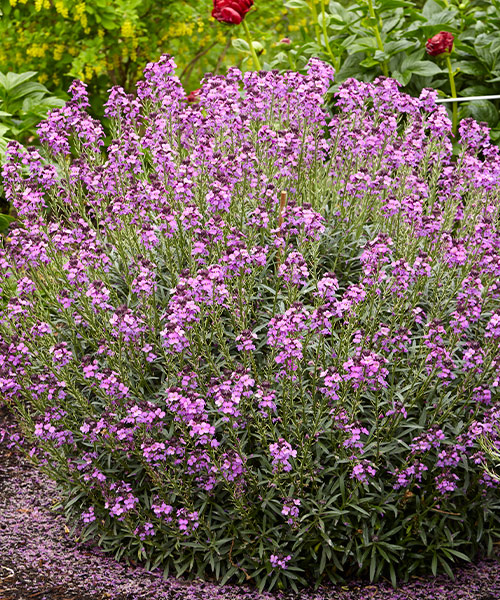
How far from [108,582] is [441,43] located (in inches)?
148

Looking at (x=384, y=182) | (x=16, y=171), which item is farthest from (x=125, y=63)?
(x=384, y=182)

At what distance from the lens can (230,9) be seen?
4305 mm

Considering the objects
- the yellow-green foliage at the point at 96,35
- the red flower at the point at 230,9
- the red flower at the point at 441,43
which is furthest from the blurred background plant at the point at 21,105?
the red flower at the point at 441,43

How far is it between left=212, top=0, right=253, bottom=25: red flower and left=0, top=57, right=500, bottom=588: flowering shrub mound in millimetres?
885

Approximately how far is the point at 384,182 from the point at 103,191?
48.9 inches

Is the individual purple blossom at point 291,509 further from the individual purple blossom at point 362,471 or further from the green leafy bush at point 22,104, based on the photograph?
the green leafy bush at point 22,104

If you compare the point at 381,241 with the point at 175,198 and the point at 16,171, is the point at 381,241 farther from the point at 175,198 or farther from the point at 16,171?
the point at 16,171

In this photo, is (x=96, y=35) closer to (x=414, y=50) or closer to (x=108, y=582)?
(x=414, y=50)

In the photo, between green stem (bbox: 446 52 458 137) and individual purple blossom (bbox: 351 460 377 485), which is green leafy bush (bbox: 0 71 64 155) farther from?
individual purple blossom (bbox: 351 460 377 485)

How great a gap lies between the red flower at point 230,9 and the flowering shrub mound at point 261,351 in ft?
2.90

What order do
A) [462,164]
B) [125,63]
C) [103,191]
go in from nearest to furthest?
[103,191]
[462,164]
[125,63]

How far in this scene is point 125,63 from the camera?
7.82m

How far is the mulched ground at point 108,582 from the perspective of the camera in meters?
3.06

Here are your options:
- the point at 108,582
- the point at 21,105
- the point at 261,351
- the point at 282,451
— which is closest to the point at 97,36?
the point at 21,105
